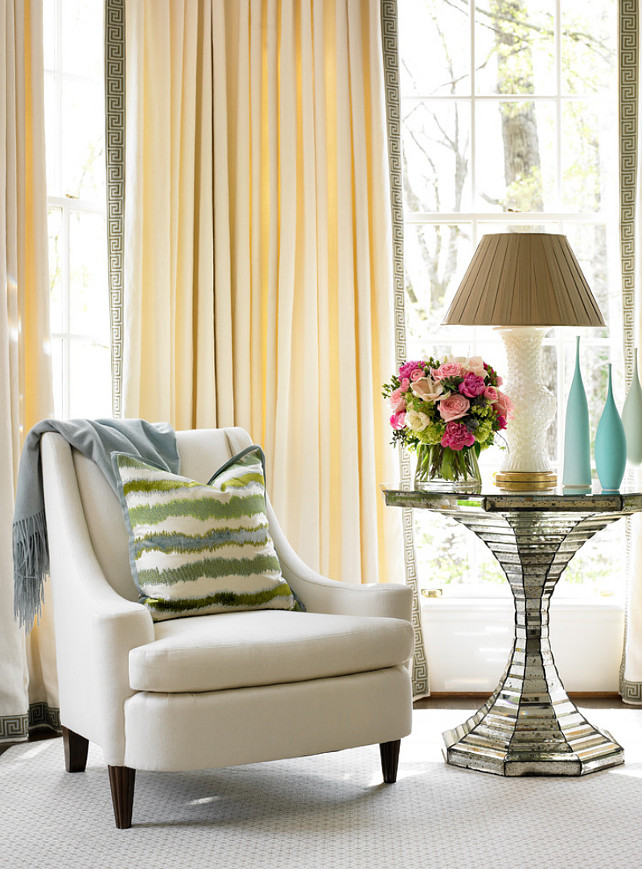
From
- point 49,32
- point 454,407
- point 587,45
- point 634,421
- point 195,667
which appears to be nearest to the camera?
point 195,667

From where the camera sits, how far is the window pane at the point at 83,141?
11.5 feet

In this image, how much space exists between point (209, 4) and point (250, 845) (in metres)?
2.71

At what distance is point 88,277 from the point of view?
354 centimetres

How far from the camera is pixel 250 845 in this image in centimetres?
224

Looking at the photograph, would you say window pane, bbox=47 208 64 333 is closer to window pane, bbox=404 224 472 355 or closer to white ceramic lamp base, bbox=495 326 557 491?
window pane, bbox=404 224 472 355

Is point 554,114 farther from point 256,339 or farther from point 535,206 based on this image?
point 256,339

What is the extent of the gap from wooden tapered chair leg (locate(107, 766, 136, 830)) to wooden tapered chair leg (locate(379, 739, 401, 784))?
26.3 inches

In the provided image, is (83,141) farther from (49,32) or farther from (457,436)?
(457,436)

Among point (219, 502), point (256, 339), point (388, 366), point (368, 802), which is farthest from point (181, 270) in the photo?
point (368, 802)

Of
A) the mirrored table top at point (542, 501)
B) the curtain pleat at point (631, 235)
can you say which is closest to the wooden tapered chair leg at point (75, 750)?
the mirrored table top at point (542, 501)

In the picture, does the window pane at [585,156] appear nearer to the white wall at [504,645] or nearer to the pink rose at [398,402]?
the pink rose at [398,402]

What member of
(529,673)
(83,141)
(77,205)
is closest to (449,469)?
(529,673)

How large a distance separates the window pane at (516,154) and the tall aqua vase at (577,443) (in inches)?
43.6

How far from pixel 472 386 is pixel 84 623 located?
1.21 m
